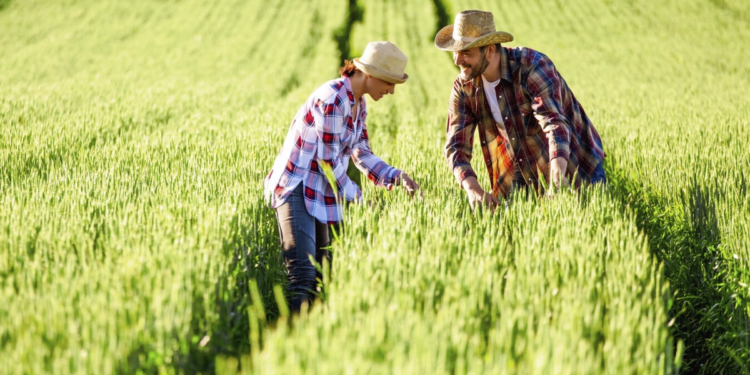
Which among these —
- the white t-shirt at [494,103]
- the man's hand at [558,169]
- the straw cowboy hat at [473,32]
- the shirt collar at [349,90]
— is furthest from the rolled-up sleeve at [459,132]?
the shirt collar at [349,90]

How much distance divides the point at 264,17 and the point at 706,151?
1830 cm

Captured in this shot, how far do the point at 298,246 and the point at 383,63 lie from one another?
911 mm

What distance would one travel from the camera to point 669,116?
697 centimetres

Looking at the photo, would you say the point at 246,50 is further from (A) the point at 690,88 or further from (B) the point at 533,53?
(B) the point at 533,53

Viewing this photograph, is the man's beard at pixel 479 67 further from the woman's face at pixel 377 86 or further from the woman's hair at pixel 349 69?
the woman's hair at pixel 349 69

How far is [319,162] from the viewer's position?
2770 mm

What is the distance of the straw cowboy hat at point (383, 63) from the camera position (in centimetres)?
272

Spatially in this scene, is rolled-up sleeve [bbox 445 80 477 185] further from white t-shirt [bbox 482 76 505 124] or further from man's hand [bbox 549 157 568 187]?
man's hand [bbox 549 157 568 187]

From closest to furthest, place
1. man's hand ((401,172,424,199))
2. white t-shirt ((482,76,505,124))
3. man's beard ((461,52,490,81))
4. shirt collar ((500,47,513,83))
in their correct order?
man's hand ((401,172,424,199)) → man's beard ((461,52,490,81)) → shirt collar ((500,47,513,83)) → white t-shirt ((482,76,505,124))

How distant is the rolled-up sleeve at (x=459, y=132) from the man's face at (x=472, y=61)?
24cm

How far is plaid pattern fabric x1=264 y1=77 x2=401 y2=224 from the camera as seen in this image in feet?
9.01

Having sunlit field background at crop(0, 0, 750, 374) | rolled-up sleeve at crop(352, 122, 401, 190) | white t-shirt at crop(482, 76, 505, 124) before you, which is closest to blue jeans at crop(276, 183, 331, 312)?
sunlit field background at crop(0, 0, 750, 374)

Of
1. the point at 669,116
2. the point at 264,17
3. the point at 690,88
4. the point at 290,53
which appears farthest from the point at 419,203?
the point at 264,17

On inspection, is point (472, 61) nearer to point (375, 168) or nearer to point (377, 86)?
point (377, 86)
